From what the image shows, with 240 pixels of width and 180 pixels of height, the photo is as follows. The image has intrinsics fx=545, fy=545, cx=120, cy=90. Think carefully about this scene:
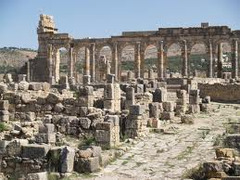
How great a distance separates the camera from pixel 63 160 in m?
11.8

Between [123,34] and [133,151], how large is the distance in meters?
37.3

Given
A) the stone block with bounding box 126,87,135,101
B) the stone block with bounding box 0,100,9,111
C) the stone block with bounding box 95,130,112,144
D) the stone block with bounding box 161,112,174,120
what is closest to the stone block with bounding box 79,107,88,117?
the stone block with bounding box 126,87,135,101

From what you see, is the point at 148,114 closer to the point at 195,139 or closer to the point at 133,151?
the point at 195,139

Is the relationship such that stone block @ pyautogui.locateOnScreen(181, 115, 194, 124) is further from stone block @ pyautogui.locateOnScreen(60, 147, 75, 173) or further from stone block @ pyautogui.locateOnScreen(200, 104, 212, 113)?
stone block @ pyautogui.locateOnScreen(60, 147, 75, 173)

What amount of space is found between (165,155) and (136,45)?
3677 centimetres

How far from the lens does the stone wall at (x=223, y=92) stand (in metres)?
34.1

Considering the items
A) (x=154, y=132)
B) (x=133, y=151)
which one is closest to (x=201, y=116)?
(x=154, y=132)

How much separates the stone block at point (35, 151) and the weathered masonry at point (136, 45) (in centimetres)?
3545

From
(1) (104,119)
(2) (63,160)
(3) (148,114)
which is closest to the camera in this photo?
(2) (63,160)

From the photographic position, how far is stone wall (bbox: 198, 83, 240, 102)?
3412cm

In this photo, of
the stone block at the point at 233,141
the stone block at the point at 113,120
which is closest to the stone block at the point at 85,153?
the stone block at the point at 113,120

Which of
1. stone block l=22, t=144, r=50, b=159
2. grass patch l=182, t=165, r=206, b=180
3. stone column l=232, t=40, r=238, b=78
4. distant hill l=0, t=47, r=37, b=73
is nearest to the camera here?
grass patch l=182, t=165, r=206, b=180

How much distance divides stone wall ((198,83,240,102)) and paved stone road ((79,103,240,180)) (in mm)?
15500

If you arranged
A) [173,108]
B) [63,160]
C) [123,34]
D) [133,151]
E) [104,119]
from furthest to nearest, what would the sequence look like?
[123,34]
[173,108]
[104,119]
[133,151]
[63,160]
